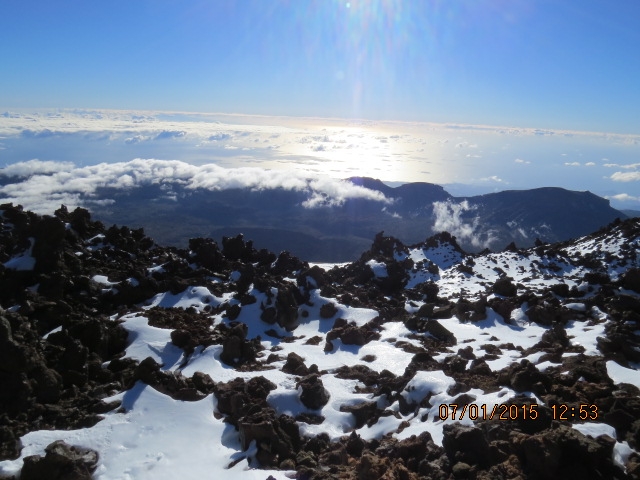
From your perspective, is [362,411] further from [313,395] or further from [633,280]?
[633,280]

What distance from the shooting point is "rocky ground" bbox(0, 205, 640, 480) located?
44.8 ft

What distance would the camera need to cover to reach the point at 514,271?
5331 centimetres

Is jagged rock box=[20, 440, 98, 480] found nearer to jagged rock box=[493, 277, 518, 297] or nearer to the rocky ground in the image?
the rocky ground

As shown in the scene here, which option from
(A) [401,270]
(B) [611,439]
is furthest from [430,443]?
(A) [401,270]

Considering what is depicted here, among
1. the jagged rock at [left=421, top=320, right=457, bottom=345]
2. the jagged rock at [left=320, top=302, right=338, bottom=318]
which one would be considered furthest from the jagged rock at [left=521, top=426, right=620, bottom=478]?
the jagged rock at [left=320, top=302, right=338, bottom=318]

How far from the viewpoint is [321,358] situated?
27406mm

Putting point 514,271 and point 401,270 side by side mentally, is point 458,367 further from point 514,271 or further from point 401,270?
point 514,271

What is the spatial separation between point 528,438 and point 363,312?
23377 millimetres

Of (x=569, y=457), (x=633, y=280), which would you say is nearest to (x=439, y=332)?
(x=633, y=280)
